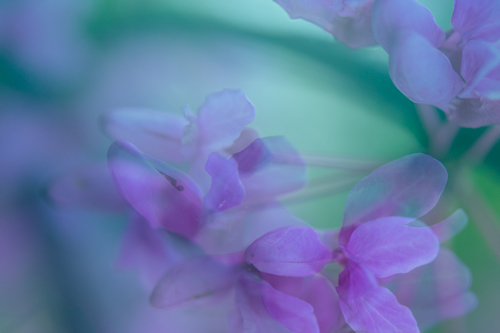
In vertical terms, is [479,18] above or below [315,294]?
above

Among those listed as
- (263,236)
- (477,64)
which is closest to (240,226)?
(263,236)

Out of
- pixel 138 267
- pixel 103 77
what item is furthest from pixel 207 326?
pixel 103 77

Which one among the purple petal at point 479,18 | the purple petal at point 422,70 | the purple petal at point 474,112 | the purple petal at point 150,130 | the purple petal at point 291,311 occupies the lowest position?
the purple petal at point 291,311

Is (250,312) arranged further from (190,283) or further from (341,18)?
(341,18)

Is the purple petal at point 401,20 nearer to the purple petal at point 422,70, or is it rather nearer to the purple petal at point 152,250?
the purple petal at point 422,70

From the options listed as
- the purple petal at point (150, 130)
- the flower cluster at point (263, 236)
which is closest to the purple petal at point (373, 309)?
the flower cluster at point (263, 236)

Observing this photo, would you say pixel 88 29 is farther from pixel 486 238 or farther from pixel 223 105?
pixel 486 238

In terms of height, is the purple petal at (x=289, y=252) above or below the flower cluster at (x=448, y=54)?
below
